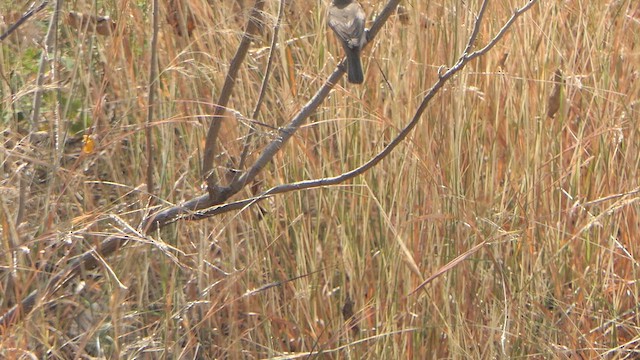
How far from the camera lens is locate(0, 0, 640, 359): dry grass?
96.3 inches

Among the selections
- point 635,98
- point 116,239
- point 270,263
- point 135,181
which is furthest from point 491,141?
point 116,239

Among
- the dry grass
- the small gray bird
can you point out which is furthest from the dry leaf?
the small gray bird

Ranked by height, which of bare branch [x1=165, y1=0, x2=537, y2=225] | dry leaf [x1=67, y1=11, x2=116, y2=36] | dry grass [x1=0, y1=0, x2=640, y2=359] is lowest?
dry grass [x1=0, y1=0, x2=640, y2=359]

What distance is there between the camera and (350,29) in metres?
2.77

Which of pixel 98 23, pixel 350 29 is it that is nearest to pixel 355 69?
pixel 350 29

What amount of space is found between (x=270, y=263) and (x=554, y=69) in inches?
39.8

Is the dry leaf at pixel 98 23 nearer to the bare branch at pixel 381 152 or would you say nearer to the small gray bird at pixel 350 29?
the small gray bird at pixel 350 29

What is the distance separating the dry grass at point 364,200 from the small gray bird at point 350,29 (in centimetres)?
9

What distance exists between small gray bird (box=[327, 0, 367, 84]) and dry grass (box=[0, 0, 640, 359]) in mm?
93

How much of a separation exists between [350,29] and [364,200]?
45 centimetres

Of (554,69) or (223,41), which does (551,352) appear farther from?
(223,41)

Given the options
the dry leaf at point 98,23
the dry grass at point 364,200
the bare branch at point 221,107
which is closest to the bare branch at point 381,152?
the bare branch at point 221,107

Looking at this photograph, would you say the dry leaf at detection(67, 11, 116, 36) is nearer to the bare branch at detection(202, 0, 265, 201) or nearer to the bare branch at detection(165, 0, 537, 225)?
the bare branch at detection(202, 0, 265, 201)

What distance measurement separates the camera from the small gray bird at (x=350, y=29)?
2.57 metres
